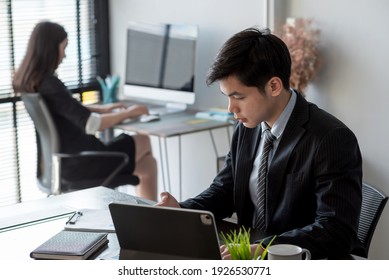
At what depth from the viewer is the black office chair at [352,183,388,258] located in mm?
2438

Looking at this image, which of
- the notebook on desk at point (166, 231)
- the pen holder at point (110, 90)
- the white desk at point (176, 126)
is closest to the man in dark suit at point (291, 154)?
the notebook on desk at point (166, 231)

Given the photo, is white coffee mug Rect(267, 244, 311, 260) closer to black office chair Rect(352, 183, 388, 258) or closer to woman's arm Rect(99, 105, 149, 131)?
black office chair Rect(352, 183, 388, 258)

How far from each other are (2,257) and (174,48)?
2.70 metres

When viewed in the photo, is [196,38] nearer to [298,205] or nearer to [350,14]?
[350,14]

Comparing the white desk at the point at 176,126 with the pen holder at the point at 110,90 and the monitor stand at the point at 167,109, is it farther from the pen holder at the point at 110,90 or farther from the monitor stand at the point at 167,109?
the pen holder at the point at 110,90

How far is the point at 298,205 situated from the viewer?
2381 millimetres

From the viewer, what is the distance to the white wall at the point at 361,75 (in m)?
3.78

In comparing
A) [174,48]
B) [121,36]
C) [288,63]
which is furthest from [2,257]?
[121,36]

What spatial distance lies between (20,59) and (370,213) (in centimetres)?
316

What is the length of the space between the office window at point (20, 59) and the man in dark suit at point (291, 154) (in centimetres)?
274

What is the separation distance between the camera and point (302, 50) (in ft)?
13.0

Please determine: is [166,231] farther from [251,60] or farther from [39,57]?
[39,57]

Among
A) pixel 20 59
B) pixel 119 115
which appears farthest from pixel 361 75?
pixel 20 59
